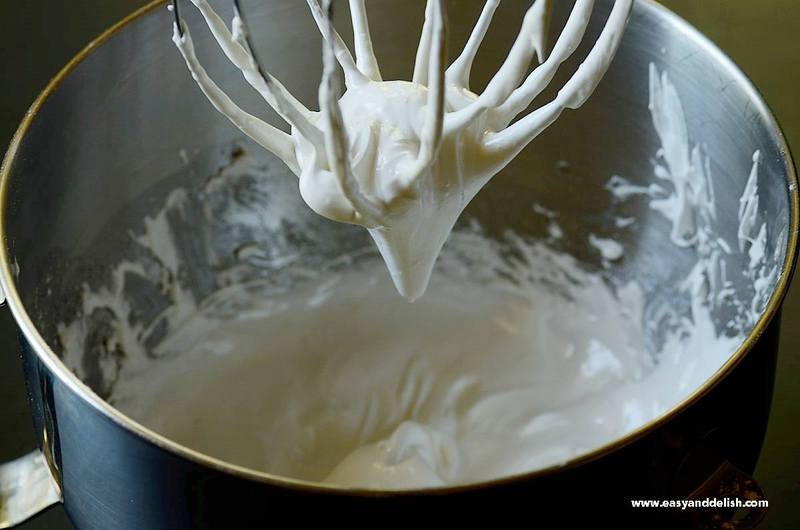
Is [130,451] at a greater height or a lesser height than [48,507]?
greater

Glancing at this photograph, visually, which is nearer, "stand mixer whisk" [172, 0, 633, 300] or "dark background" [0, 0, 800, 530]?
"stand mixer whisk" [172, 0, 633, 300]

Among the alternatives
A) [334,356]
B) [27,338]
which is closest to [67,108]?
[27,338]

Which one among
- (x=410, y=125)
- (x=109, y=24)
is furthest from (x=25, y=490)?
(x=109, y=24)

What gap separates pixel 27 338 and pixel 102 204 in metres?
0.30

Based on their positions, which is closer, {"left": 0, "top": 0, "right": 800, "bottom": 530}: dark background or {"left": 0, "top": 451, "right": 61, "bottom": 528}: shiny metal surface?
{"left": 0, "top": 451, "right": 61, "bottom": 528}: shiny metal surface

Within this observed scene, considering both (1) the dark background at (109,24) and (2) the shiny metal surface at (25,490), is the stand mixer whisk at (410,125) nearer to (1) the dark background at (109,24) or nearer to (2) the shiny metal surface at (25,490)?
(2) the shiny metal surface at (25,490)

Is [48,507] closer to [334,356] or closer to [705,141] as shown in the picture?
[334,356]

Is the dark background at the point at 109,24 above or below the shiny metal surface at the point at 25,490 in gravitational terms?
above

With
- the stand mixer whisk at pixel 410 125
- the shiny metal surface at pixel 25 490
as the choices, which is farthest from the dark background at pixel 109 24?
the stand mixer whisk at pixel 410 125

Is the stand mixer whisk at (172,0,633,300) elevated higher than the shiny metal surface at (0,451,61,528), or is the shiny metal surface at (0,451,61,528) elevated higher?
the stand mixer whisk at (172,0,633,300)

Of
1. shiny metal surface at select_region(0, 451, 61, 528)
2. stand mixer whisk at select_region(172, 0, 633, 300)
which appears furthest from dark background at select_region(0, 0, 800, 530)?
stand mixer whisk at select_region(172, 0, 633, 300)

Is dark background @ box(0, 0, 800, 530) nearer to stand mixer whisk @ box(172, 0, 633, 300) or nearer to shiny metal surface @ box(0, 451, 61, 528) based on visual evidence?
shiny metal surface @ box(0, 451, 61, 528)

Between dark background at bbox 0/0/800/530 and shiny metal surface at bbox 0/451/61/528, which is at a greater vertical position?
dark background at bbox 0/0/800/530

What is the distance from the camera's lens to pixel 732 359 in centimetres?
60
